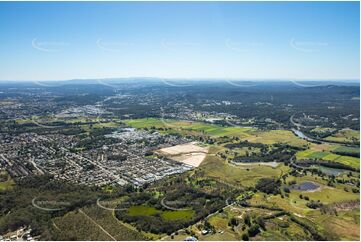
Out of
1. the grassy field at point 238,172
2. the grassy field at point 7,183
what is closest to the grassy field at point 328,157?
the grassy field at point 238,172

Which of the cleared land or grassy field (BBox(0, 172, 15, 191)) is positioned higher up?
the cleared land

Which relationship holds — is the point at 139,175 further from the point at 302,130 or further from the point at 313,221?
the point at 302,130

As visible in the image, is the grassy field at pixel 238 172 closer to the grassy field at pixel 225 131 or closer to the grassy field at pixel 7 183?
the grassy field at pixel 225 131

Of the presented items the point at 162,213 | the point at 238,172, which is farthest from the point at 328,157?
the point at 162,213

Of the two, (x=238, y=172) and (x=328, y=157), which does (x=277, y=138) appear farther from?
(x=238, y=172)

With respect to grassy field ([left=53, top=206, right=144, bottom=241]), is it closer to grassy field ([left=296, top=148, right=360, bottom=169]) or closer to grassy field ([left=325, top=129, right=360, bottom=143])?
grassy field ([left=296, top=148, right=360, bottom=169])

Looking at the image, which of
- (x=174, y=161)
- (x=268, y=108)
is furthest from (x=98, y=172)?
(x=268, y=108)

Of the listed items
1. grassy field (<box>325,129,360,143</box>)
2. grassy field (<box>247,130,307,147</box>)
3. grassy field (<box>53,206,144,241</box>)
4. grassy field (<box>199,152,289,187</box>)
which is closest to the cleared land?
grassy field (<box>199,152,289,187</box>)

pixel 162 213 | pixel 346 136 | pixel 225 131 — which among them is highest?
pixel 346 136
